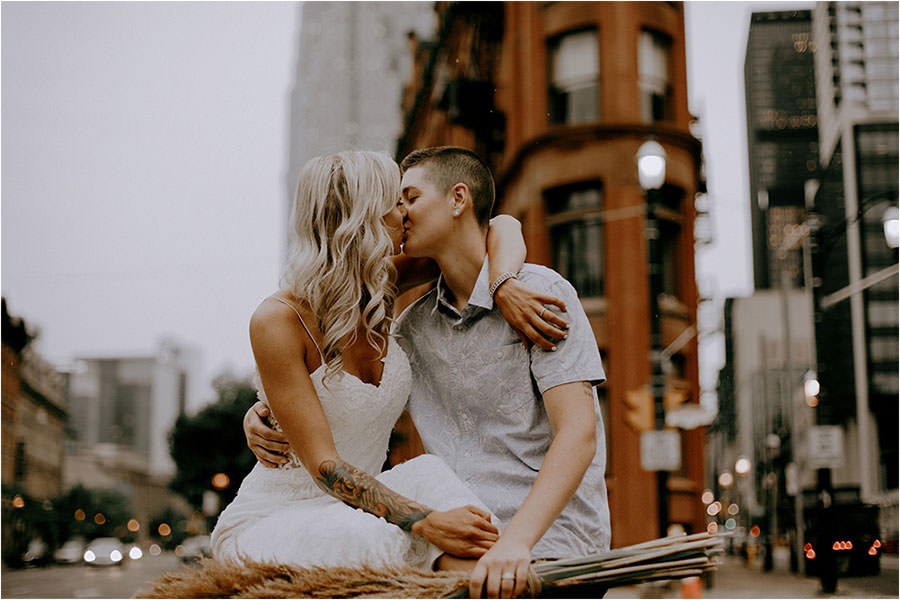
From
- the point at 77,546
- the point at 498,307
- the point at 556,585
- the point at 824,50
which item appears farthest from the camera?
the point at 77,546

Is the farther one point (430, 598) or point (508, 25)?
point (508, 25)

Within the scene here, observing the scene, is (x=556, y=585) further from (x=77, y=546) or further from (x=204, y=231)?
(x=77, y=546)

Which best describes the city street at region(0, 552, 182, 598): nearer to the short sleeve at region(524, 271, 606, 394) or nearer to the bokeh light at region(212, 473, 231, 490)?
the bokeh light at region(212, 473, 231, 490)

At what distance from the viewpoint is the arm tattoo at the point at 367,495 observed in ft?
5.67

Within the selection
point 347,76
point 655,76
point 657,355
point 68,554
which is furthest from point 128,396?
point 655,76

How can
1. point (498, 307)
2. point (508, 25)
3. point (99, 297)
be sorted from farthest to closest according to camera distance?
point (508, 25) → point (99, 297) → point (498, 307)

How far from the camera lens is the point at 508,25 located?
10680 mm

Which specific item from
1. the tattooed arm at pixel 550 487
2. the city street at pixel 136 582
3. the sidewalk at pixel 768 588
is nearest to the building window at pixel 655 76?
the sidewalk at pixel 768 588

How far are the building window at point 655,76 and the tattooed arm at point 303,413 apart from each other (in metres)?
8.62

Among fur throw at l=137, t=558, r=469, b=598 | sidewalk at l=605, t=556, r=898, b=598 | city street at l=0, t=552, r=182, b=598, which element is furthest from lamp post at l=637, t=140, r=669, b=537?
fur throw at l=137, t=558, r=469, b=598

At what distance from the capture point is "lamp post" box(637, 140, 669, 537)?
858 centimetres

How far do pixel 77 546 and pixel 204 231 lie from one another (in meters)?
8.57

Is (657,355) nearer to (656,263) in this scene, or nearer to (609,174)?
(656,263)

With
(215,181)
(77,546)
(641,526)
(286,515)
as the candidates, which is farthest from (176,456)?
(286,515)
